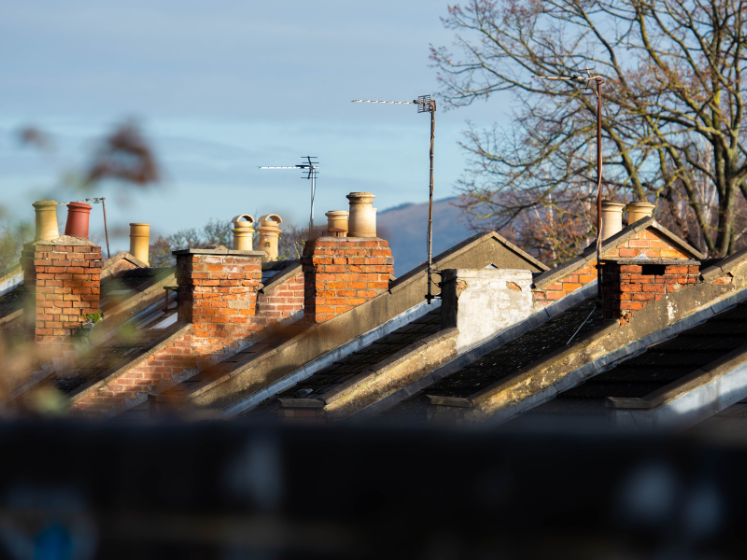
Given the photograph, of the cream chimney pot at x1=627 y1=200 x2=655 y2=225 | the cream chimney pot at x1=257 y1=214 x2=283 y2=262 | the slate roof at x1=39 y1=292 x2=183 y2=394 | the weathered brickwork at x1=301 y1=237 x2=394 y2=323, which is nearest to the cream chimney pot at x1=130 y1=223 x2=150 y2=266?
the cream chimney pot at x1=257 y1=214 x2=283 y2=262

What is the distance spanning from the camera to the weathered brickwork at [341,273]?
12.0m

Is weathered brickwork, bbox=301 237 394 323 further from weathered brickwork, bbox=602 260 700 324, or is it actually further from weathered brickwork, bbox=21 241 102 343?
weathered brickwork, bbox=21 241 102 343

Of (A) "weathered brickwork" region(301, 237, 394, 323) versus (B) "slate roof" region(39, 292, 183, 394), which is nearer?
(A) "weathered brickwork" region(301, 237, 394, 323)

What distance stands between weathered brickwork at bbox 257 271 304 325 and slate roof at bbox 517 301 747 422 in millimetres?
5490

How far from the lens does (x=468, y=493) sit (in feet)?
4.66

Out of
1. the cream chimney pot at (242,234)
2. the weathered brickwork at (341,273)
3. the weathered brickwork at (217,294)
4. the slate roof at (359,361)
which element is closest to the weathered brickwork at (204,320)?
the weathered brickwork at (217,294)

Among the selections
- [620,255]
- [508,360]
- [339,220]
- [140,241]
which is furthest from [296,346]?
[140,241]

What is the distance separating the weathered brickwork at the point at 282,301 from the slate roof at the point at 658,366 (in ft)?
18.0

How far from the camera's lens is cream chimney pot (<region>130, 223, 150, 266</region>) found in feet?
75.2

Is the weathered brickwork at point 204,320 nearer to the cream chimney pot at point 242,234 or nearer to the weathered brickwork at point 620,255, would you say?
the weathered brickwork at point 620,255

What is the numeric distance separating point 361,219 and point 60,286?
17.4 feet

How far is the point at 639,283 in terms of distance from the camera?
9.34 meters

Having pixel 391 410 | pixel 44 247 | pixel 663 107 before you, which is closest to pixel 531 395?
pixel 391 410

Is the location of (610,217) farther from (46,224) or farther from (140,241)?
(140,241)
